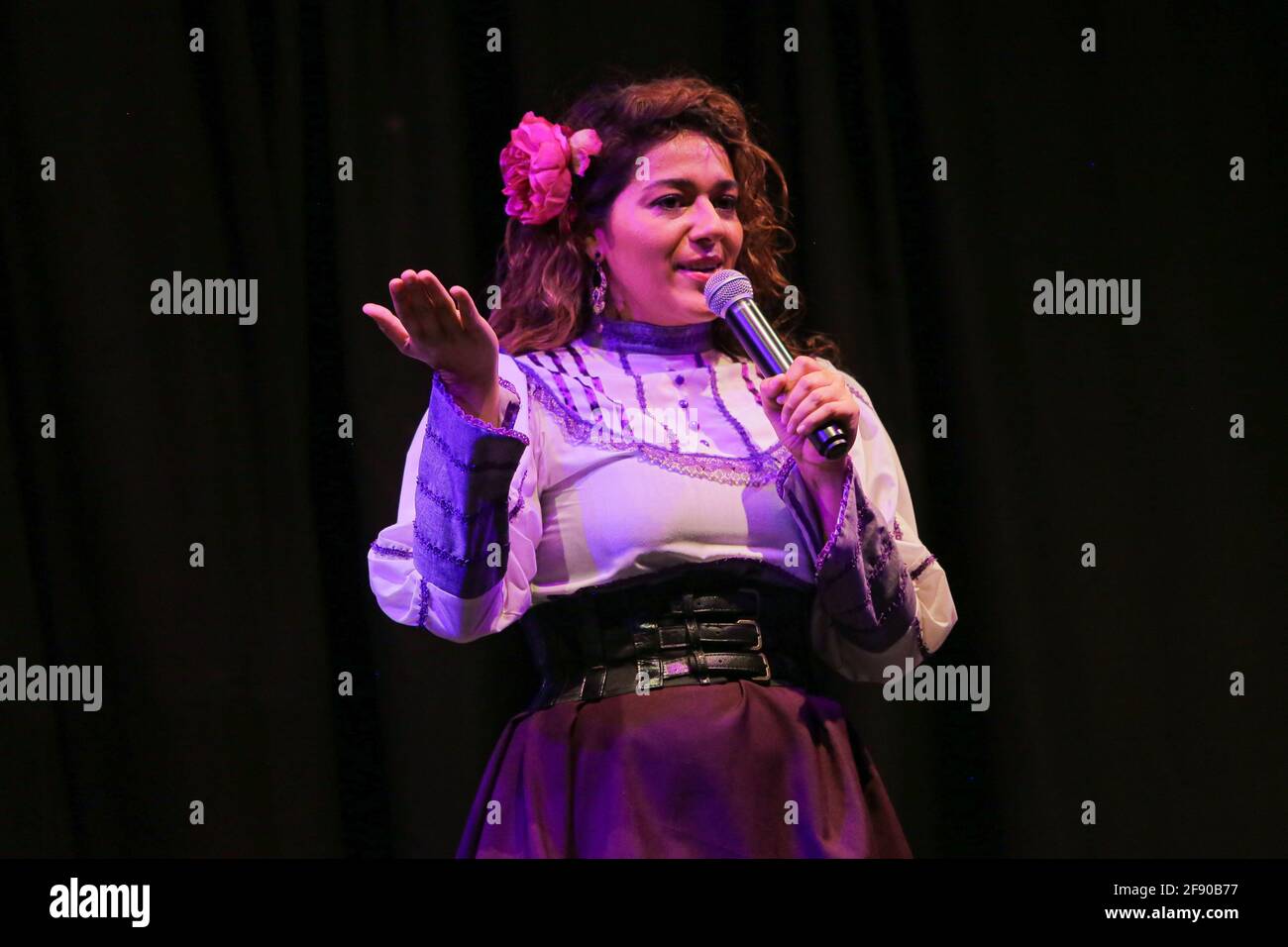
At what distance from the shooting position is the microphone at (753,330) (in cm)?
157

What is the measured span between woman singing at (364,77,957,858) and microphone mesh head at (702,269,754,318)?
→ 80mm

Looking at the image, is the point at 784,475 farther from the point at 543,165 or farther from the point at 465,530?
the point at 543,165

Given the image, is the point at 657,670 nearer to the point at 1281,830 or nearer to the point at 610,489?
the point at 610,489

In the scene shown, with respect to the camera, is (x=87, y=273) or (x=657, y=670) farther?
(x=87, y=273)

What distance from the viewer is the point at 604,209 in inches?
78.0

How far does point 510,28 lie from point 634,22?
21cm

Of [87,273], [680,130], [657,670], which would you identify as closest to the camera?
[657,670]

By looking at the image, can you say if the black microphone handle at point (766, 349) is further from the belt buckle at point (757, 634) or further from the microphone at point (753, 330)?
the belt buckle at point (757, 634)

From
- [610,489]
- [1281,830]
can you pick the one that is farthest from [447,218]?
[1281,830]

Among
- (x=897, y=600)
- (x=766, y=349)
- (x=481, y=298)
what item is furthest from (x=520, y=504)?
(x=481, y=298)

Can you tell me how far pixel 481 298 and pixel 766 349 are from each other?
844 millimetres

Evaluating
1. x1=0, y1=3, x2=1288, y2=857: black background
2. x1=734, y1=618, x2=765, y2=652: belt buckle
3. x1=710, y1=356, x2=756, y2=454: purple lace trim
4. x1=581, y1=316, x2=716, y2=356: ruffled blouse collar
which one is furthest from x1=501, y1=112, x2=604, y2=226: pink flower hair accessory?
x1=734, y1=618, x2=765, y2=652: belt buckle

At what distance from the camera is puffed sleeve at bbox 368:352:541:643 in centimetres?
154

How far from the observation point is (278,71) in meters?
2.35
